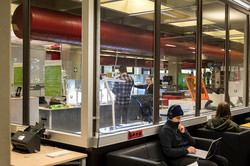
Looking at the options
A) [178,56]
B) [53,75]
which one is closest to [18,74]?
[53,75]

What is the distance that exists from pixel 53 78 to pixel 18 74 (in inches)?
26.4

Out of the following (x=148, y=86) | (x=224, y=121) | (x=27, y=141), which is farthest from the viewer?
(x=224, y=121)

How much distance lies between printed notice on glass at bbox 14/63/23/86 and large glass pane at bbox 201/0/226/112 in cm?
315

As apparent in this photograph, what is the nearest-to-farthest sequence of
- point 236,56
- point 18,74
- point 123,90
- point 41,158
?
point 41,158
point 123,90
point 18,74
point 236,56

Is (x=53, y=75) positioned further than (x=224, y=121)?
No

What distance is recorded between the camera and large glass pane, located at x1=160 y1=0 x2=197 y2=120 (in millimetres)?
4379

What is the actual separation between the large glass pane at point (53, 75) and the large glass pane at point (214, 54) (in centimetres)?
254

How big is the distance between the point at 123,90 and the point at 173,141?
0.92 meters

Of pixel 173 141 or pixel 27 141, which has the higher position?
pixel 27 141

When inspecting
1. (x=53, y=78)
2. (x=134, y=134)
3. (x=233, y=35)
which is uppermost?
(x=233, y=35)

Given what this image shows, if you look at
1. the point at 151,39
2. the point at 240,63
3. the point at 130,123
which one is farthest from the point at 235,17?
the point at 130,123

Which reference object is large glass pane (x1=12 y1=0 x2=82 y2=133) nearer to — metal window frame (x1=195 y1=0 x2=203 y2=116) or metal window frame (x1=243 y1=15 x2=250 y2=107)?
metal window frame (x1=195 y1=0 x2=203 y2=116)

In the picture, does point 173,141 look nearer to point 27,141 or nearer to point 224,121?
point 224,121

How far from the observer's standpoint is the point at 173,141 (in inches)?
142
